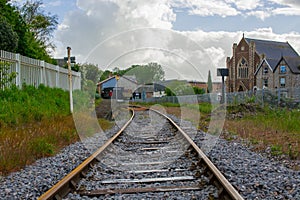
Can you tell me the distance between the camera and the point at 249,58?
219ft

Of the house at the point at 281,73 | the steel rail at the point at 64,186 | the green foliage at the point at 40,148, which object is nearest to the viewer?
the steel rail at the point at 64,186

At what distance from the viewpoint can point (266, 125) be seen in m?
11.0

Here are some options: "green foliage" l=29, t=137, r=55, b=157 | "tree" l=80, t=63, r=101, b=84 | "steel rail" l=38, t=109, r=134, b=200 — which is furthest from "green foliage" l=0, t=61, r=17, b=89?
"tree" l=80, t=63, r=101, b=84

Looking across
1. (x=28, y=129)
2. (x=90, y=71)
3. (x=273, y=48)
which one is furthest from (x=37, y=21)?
(x=273, y=48)

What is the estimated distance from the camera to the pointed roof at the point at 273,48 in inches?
2643

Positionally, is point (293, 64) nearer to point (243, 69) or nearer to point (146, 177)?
point (243, 69)

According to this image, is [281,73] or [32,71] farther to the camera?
[281,73]

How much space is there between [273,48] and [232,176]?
231ft

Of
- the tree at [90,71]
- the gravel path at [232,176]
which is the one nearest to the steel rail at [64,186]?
the gravel path at [232,176]

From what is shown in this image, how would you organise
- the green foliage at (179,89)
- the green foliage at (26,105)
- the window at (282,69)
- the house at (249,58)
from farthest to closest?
→ the house at (249,58) < the window at (282,69) < the green foliage at (179,89) < the green foliage at (26,105)

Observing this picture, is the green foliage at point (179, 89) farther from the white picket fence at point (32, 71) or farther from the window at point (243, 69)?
the window at point (243, 69)

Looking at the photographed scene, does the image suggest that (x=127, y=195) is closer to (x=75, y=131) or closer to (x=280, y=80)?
(x=75, y=131)

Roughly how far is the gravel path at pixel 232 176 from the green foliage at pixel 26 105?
131 inches

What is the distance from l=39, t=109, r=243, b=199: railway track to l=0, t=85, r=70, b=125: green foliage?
12.3ft
